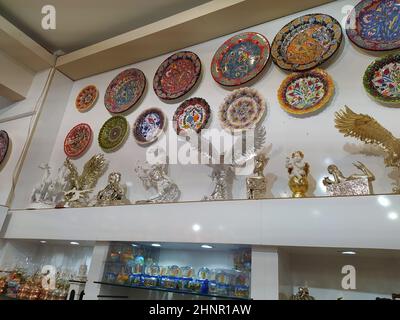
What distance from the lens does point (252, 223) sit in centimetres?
113

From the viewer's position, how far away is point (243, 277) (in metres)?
1.19

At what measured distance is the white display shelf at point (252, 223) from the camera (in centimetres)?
94

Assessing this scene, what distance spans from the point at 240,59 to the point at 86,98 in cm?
143

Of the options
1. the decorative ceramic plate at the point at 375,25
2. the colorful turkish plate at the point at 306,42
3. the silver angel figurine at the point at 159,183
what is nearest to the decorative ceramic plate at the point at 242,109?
the colorful turkish plate at the point at 306,42

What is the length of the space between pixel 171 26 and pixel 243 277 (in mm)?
1708

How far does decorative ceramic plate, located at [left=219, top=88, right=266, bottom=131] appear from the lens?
1.65 metres

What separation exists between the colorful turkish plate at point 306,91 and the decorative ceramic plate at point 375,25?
10.2 inches

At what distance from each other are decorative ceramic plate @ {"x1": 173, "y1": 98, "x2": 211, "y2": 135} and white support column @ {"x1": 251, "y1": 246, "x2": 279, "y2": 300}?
0.92 metres

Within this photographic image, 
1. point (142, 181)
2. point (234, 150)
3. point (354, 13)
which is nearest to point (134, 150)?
Result: point (142, 181)

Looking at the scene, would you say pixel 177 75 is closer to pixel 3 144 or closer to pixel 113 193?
pixel 113 193

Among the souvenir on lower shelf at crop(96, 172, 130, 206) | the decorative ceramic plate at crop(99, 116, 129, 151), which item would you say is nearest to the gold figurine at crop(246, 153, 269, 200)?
the souvenir on lower shelf at crop(96, 172, 130, 206)

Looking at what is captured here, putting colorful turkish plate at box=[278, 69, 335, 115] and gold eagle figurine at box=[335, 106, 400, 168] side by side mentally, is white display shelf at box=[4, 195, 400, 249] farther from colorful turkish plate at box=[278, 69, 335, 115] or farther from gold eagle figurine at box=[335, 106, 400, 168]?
colorful turkish plate at box=[278, 69, 335, 115]

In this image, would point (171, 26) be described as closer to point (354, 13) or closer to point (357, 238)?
point (354, 13)

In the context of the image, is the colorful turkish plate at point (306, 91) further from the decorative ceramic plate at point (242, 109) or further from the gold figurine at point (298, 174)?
the gold figurine at point (298, 174)
